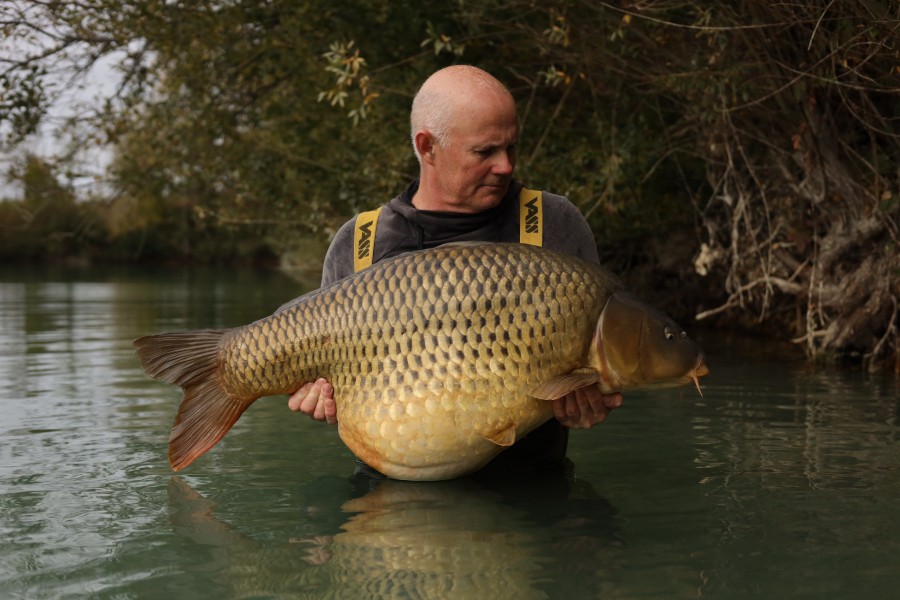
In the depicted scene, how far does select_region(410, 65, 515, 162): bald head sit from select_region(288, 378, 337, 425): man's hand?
2.69 feet

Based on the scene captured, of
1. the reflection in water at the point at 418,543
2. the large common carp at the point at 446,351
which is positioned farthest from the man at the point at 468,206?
the reflection in water at the point at 418,543

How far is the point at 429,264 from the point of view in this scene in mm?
3105

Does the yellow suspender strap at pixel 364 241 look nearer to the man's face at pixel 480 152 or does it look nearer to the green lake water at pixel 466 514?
the man's face at pixel 480 152

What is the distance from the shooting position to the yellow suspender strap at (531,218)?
355 cm

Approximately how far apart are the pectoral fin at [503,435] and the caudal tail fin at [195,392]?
725 mm

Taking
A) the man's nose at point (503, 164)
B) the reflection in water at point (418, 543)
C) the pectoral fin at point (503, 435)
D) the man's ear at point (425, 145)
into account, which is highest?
the man's ear at point (425, 145)

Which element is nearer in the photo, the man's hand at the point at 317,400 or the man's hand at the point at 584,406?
the man's hand at the point at 584,406

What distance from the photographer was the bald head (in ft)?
11.0

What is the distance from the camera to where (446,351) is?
3066mm

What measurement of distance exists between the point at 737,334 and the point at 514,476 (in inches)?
252

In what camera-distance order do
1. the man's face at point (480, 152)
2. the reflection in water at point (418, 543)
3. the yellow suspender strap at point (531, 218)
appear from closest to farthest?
the reflection in water at point (418, 543), the man's face at point (480, 152), the yellow suspender strap at point (531, 218)

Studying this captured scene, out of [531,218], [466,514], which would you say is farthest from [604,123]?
[466,514]

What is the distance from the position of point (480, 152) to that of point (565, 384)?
804 mm

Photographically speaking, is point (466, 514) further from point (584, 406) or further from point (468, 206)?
point (468, 206)
